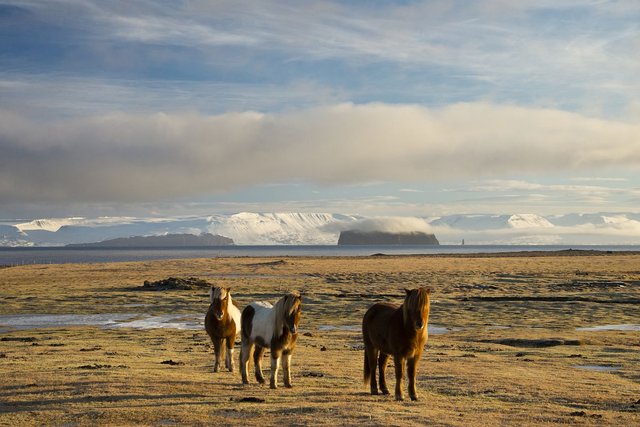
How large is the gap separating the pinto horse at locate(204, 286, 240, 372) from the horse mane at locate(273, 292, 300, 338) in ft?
9.12

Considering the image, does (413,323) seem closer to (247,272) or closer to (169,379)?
(169,379)

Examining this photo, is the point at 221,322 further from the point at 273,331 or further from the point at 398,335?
the point at 398,335

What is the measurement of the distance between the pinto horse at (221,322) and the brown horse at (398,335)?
4144 millimetres

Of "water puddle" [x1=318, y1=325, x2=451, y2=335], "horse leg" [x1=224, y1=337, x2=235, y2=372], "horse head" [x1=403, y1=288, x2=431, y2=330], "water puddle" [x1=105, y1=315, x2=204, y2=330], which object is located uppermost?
"horse head" [x1=403, y1=288, x2=431, y2=330]

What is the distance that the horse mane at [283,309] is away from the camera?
49.9 ft

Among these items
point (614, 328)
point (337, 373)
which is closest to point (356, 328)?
point (614, 328)

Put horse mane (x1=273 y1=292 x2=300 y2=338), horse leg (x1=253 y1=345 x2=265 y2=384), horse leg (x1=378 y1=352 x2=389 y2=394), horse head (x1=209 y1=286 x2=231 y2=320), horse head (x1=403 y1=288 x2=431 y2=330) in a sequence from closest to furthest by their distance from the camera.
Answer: horse head (x1=403 y1=288 x2=431 y2=330) → horse mane (x1=273 y1=292 x2=300 y2=338) → horse leg (x1=378 y1=352 x2=389 y2=394) → horse leg (x1=253 y1=345 x2=265 y2=384) → horse head (x1=209 y1=286 x2=231 y2=320)

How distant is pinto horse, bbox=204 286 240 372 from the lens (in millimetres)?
18141

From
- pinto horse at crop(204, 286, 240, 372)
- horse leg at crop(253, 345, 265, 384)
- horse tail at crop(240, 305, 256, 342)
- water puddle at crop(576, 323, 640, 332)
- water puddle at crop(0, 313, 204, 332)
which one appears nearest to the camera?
horse tail at crop(240, 305, 256, 342)

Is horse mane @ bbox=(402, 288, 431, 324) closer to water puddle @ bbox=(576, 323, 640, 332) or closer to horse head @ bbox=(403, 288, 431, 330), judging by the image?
horse head @ bbox=(403, 288, 431, 330)

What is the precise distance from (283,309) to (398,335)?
259 centimetres

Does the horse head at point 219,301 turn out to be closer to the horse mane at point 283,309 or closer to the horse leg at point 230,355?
the horse leg at point 230,355

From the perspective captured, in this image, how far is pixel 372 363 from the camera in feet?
52.2

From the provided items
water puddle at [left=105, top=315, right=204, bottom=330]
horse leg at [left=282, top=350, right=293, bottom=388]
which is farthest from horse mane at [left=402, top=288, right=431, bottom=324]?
water puddle at [left=105, top=315, right=204, bottom=330]
